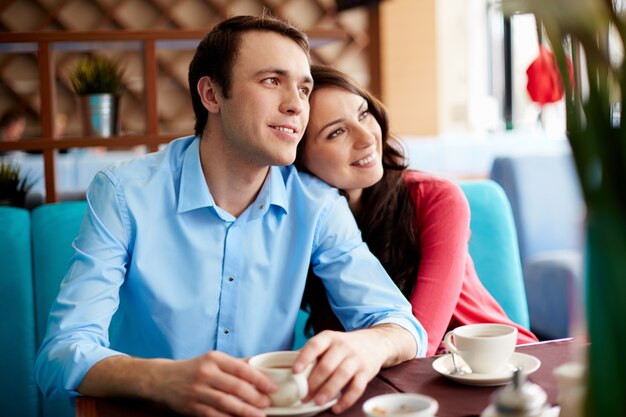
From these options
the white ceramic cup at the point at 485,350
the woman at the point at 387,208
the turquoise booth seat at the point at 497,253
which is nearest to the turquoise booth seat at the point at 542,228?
the turquoise booth seat at the point at 497,253

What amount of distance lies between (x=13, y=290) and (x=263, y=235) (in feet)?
1.24

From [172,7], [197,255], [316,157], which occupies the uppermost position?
[172,7]

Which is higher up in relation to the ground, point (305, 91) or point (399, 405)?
point (305, 91)

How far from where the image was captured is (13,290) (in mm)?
1110

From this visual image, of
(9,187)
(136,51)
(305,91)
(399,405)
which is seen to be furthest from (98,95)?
(136,51)

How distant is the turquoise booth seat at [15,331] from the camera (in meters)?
1.10

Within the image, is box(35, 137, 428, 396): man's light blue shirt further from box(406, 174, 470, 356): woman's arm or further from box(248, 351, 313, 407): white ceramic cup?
box(248, 351, 313, 407): white ceramic cup

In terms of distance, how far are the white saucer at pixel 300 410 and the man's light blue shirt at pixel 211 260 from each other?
266 mm

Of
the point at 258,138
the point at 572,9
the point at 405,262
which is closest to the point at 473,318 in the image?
the point at 405,262

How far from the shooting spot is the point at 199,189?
3.28 ft

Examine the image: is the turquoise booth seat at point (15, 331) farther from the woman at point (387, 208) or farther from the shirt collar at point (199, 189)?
the woman at point (387, 208)

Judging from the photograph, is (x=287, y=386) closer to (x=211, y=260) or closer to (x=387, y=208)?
(x=211, y=260)

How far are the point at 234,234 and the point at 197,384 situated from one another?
1.19 feet

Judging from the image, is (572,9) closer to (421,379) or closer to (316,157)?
(421,379)
